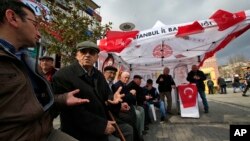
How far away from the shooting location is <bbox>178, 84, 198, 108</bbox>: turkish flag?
Result: 29.5 ft

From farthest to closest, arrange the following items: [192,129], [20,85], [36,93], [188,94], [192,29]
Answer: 1. [188,94]
2. [192,29]
3. [192,129]
4. [36,93]
5. [20,85]

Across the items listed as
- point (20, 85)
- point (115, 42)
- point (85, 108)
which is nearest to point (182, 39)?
point (115, 42)

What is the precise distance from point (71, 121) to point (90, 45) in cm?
95

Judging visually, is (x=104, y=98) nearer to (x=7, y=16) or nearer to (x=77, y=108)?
(x=77, y=108)

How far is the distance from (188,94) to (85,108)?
7146 mm

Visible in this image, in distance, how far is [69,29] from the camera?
8070 mm

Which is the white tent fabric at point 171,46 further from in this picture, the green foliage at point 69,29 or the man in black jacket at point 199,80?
the green foliage at point 69,29

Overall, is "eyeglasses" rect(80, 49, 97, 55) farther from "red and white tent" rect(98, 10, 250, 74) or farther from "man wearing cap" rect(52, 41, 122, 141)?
"red and white tent" rect(98, 10, 250, 74)

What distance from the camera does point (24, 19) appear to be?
5.61ft

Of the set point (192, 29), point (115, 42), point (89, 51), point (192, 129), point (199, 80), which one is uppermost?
point (192, 29)

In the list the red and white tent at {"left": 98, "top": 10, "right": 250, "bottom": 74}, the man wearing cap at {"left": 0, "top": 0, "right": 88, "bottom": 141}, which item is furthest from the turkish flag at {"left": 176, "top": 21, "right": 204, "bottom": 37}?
the man wearing cap at {"left": 0, "top": 0, "right": 88, "bottom": 141}

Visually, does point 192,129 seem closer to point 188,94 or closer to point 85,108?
point 188,94

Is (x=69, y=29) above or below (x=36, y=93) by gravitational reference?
above

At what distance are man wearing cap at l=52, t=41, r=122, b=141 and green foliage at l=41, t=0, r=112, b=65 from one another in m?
5.33
